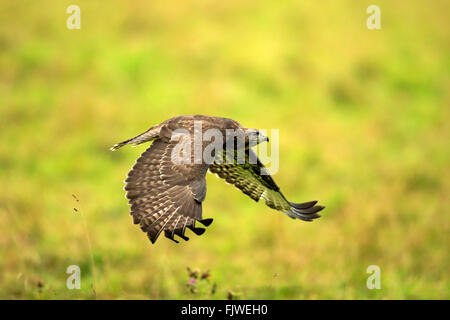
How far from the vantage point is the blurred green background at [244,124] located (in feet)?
24.5

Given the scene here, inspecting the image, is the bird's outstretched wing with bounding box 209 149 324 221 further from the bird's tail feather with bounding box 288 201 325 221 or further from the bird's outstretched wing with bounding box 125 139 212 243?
the bird's outstretched wing with bounding box 125 139 212 243

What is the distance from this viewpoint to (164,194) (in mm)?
4723

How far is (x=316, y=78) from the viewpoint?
1295 centimetres

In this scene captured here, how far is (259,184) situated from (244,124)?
527 cm

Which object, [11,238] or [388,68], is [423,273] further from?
[388,68]

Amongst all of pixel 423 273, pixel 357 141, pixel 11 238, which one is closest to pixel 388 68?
pixel 357 141

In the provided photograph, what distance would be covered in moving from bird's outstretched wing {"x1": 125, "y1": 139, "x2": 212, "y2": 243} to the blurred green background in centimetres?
97

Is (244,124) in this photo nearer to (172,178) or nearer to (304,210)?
(304,210)

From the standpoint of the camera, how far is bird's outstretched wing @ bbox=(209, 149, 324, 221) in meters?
5.75

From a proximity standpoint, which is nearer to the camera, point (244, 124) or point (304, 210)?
point (304, 210)

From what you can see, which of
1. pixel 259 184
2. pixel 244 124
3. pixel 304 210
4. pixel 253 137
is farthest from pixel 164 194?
pixel 244 124

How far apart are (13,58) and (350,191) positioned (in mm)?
7132

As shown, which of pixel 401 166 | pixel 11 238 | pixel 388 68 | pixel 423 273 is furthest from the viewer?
pixel 388 68
